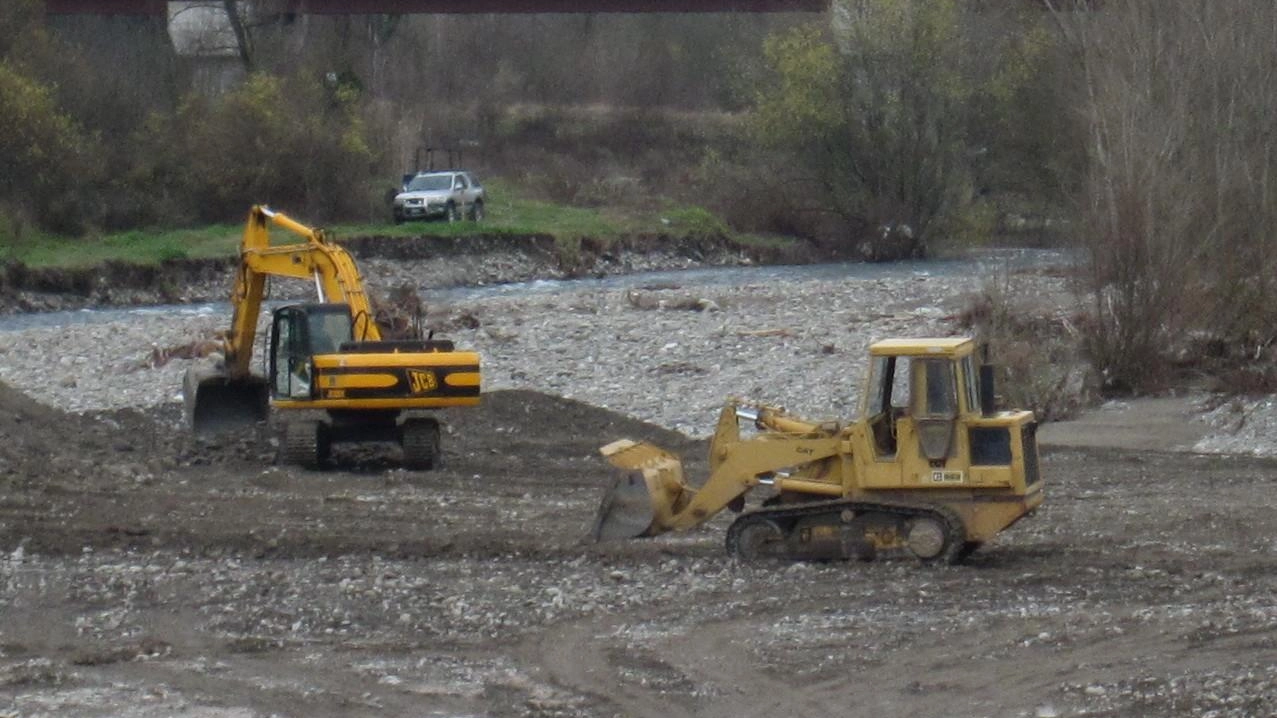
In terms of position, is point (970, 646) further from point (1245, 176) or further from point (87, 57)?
point (87, 57)

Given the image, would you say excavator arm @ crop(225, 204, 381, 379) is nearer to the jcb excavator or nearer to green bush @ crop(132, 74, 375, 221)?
the jcb excavator

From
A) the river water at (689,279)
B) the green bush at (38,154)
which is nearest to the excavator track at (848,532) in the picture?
the river water at (689,279)

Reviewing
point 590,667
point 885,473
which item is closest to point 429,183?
point 885,473

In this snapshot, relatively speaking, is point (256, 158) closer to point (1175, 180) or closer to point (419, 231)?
point (419, 231)

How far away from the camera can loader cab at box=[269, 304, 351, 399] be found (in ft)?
56.6

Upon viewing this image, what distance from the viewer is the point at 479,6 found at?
5072cm

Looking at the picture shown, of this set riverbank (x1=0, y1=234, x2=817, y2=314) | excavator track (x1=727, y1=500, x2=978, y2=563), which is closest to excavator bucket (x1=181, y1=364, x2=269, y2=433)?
excavator track (x1=727, y1=500, x2=978, y2=563)

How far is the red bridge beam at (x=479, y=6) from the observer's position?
5097cm

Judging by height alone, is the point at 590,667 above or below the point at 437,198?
below

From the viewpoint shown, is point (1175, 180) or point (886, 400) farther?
point (1175, 180)

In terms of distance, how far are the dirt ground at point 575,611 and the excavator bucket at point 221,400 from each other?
3.16m

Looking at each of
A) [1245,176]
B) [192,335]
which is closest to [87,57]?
[192,335]

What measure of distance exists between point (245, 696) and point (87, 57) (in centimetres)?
4656

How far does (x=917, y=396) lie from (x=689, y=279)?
3282 centimetres
